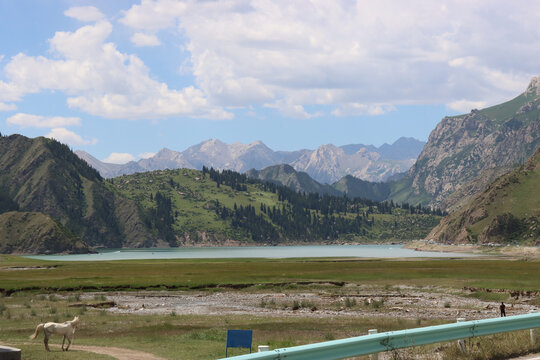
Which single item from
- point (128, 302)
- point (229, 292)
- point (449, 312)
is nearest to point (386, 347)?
point (449, 312)

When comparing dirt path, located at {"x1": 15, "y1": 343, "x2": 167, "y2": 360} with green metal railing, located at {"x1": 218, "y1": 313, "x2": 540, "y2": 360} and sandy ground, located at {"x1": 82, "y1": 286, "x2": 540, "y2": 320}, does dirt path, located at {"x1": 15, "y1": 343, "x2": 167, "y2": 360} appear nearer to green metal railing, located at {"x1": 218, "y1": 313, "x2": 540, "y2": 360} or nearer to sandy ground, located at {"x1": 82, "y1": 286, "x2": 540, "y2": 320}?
green metal railing, located at {"x1": 218, "y1": 313, "x2": 540, "y2": 360}

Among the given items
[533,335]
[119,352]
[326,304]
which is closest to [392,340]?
[533,335]

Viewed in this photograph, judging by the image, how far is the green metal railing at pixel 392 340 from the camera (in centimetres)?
1570

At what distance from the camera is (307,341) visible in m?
32.1

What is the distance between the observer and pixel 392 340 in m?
18.6

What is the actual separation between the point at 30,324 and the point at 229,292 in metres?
35.2

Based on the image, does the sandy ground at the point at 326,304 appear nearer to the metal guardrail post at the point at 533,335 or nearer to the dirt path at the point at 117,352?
the dirt path at the point at 117,352

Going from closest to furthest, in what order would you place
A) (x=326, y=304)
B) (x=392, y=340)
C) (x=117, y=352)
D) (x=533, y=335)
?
(x=392, y=340) → (x=533, y=335) → (x=117, y=352) → (x=326, y=304)

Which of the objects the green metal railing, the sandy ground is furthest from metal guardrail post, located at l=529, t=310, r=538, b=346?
the sandy ground

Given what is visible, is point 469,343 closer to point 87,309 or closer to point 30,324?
point 30,324

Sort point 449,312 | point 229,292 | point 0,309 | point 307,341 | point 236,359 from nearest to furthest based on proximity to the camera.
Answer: point 236,359 → point 307,341 → point 449,312 → point 0,309 → point 229,292

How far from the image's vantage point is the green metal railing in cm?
1570

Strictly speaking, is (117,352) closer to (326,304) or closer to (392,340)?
(392,340)

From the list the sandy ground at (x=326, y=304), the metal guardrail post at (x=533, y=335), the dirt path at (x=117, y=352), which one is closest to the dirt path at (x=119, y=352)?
the dirt path at (x=117, y=352)
